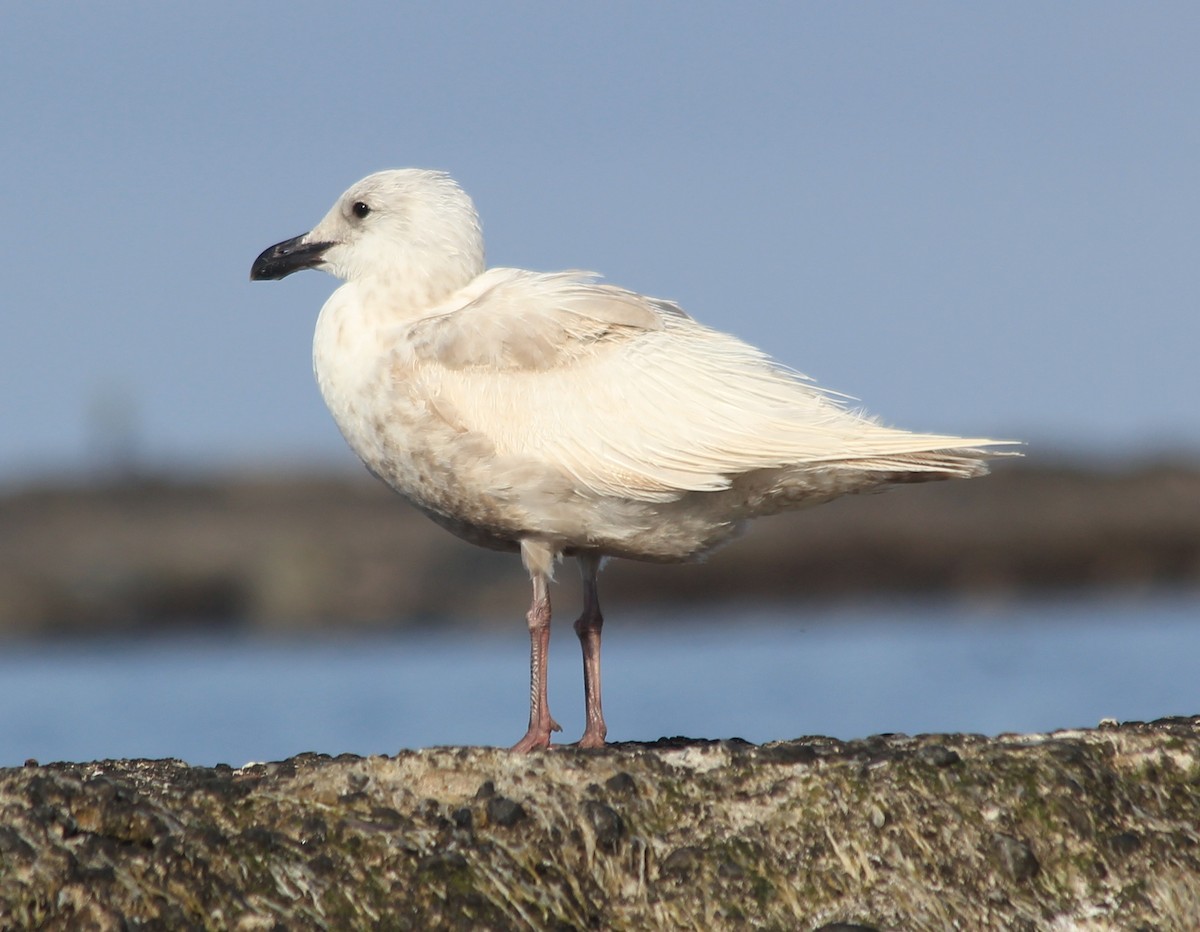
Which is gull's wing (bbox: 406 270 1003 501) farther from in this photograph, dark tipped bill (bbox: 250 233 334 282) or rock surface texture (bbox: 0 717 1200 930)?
rock surface texture (bbox: 0 717 1200 930)

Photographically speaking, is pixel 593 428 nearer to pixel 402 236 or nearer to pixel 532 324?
pixel 532 324

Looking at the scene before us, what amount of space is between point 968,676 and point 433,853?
18258 mm

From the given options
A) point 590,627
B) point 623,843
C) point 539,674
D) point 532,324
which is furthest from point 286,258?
point 623,843

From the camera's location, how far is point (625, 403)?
27.8ft

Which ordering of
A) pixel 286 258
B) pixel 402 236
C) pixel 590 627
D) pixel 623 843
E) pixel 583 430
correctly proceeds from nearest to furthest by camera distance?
pixel 623 843 < pixel 583 430 < pixel 590 627 < pixel 402 236 < pixel 286 258

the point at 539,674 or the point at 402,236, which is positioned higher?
the point at 402,236

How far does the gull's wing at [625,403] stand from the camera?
827 centimetres

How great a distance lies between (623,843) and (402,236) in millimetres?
3777

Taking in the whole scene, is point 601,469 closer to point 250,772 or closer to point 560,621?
point 250,772

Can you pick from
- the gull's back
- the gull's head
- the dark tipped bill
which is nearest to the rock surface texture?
the gull's back

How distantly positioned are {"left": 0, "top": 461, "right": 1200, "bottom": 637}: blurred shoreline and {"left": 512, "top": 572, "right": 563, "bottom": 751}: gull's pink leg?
21.0 m

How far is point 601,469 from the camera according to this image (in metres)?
8.32

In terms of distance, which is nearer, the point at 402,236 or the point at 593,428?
the point at 593,428

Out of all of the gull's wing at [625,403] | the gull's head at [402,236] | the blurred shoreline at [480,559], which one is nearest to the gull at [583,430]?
the gull's wing at [625,403]
